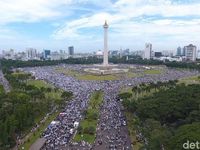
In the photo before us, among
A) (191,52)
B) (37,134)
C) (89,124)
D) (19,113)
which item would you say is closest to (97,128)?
(89,124)

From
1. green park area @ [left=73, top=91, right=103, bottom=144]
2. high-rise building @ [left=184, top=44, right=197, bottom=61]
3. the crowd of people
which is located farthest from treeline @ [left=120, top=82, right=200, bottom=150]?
high-rise building @ [left=184, top=44, right=197, bottom=61]

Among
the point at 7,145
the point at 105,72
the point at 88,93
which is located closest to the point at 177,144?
the point at 7,145

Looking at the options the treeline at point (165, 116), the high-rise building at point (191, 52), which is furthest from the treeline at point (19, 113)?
the high-rise building at point (191, 52)

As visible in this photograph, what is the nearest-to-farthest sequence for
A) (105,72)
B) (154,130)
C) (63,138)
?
1. (154,130)
2. (63,138)
3. (105,72)

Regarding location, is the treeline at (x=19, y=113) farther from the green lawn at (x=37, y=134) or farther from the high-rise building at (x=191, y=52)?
the high-rise building at (x=191, y=52)

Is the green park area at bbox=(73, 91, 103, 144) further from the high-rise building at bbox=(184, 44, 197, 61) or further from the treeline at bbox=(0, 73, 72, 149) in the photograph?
the high-rise building at bbox=(184, 44, 197, 61)

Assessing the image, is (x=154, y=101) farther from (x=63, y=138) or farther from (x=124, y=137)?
(x=63, y=138)

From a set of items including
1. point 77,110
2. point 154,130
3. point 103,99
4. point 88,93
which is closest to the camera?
point 154,130

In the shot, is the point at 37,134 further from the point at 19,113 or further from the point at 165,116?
the point at 165,116
